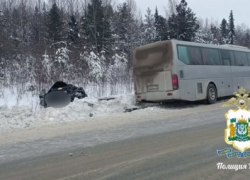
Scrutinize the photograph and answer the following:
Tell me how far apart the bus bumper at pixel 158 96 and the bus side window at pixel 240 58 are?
224 inches

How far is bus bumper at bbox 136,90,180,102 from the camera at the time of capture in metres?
17.2

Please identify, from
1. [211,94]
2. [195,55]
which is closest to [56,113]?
[195,55]

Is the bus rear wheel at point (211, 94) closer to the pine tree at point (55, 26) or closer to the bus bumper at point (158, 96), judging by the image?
the bus bumper at point (158, 96)

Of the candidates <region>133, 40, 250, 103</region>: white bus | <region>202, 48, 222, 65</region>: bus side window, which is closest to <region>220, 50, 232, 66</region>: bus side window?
<region>133, 40, 250, 103</region>: white bus

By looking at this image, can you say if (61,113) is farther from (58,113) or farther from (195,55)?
(195,55)

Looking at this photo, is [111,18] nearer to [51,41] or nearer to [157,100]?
[51,41]

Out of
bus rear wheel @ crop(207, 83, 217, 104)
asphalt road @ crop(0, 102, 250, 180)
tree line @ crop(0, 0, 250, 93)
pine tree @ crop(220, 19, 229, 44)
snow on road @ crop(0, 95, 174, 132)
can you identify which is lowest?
asphalt road @ crop(0, 102, 250, 180)

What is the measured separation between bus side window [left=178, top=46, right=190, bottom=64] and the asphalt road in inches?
288

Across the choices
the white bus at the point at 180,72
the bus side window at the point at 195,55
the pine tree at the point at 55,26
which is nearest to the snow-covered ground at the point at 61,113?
the white bus at the point at 180,72

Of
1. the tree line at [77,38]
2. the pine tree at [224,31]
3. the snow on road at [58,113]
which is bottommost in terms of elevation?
the snow on road at [58,113]

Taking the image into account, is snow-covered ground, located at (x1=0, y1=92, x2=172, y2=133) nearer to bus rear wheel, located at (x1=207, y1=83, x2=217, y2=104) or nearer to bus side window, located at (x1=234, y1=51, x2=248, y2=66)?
bus rear wheel, located at (x1=207, y1=83, x2=217, y2=104)

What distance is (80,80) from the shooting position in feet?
89.1

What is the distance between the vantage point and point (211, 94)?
19078 mm

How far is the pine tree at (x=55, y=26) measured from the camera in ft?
169
